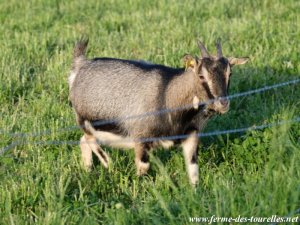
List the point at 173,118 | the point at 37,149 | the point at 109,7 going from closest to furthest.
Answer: the point at 173,118
the point at 37,149
the point at 109,7

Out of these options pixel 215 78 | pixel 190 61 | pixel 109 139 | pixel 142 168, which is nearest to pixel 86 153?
pixel 109 139

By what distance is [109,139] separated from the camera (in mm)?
6027

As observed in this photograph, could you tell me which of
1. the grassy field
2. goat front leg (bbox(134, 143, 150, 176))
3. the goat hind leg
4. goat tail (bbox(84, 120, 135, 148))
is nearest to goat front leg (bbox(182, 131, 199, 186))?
the grassy field

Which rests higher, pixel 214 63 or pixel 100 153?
pixel 214 63

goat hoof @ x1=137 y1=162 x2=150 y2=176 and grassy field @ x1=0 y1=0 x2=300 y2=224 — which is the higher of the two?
grassy field @ x1=0 y1=0 x2=300 y2=224

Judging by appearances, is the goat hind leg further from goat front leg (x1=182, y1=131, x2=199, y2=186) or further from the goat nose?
the goat nose

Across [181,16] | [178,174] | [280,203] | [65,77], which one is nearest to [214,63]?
[178,174]

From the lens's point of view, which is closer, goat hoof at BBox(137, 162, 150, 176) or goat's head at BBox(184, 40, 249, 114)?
goat's head at BBox(184, 40, 249, 114)

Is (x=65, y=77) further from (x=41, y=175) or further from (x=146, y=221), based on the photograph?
(x=146, y=221)

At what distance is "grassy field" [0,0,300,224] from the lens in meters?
4.39

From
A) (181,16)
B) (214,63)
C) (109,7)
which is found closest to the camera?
(214,63)

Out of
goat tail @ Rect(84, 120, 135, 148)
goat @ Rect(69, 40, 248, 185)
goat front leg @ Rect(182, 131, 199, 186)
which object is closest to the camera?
goat @ Rect(69, 40, 248, 185)

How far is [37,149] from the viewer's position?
6145mm

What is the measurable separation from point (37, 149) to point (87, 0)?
780 cm
